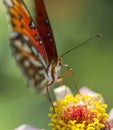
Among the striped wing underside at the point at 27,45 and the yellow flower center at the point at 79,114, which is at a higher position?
the striped wing underside at the point at 27,45

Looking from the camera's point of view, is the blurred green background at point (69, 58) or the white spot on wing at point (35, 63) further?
the blurred green background at point (69, 58)

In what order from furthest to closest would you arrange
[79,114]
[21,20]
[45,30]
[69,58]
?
[69,58] → [79,114] → [45,30] → [21,20]

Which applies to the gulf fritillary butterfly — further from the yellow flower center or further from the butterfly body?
the yellow flower center

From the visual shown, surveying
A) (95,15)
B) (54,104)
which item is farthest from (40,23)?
(95,15)

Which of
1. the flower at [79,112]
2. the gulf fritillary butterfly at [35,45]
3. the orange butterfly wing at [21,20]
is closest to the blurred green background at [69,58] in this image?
the flower at [79,112]

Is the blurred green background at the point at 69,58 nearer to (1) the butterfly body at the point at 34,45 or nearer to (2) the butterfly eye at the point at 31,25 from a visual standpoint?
(1) the butterfly body at the point at 34,45

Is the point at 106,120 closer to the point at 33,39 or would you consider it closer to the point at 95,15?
the point at 33,39

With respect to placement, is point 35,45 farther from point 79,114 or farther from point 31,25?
point 79,114

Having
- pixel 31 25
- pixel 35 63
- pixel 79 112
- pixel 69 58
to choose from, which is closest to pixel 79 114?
pixel 79 112
